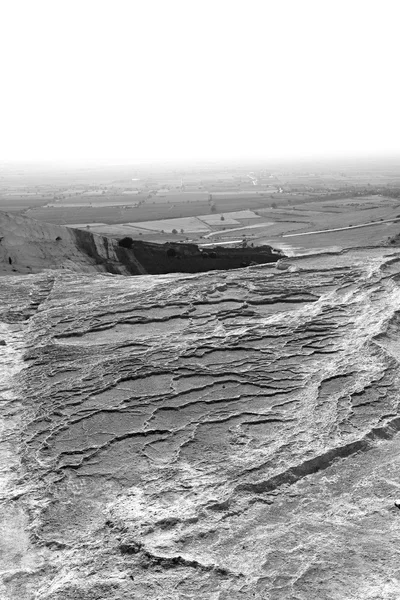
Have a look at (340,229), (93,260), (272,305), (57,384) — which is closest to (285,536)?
(57,384)

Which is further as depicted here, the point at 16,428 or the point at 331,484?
the point at 16,428

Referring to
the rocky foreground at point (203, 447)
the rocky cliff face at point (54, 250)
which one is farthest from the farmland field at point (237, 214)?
the rocky foreground at point (203, 447)

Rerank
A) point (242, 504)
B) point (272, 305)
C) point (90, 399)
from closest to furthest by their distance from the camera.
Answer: point (242, 504) → point (90, 399) → point (272, 305)

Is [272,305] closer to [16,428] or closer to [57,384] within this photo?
[57,384]

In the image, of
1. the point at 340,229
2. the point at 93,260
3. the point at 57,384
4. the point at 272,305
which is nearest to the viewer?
the point at 57,384

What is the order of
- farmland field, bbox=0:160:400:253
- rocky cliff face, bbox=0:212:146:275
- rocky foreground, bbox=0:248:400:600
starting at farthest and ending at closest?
1. farmland field, bbox=0:160:400:253
2. rocky cliff face, bbox=0:212:146:275
3. rocky foreground, bbox=0:248:400:600

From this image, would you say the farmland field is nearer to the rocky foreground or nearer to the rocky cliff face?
the rocky cliff face

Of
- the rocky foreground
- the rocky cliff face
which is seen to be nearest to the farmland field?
the rocky cliff face

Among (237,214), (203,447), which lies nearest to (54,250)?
(203,447)
